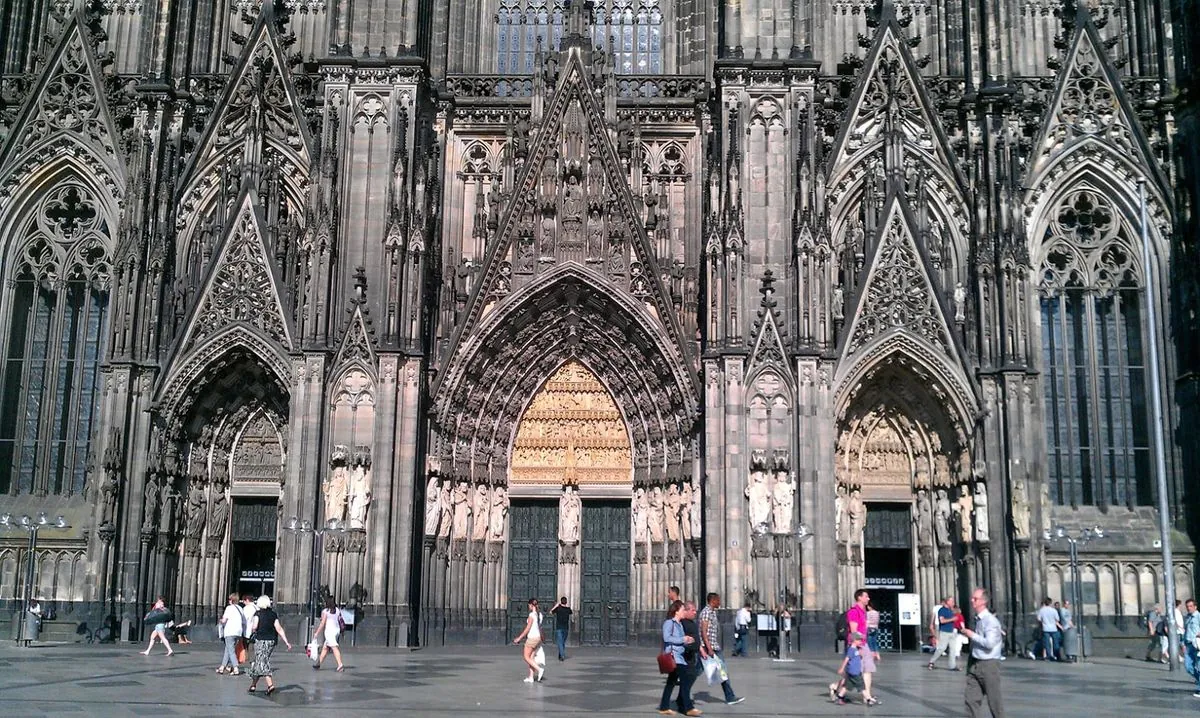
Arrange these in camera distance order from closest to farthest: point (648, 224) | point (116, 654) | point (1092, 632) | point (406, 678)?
point (406, 678)
point (116, 654)
point (1092, 632)
point (648, 224)

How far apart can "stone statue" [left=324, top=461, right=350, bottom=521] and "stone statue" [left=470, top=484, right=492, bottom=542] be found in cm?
466

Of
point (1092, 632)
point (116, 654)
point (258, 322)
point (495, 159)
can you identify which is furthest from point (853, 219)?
point (116, 654)

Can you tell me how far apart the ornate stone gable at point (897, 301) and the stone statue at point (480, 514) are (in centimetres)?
1092

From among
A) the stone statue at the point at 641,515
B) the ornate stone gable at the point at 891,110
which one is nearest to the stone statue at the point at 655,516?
the stone statue at the point at 641,515

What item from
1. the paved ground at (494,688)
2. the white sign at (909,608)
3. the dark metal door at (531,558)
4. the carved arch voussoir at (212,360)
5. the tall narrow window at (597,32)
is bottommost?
the paved ground at (494,688)

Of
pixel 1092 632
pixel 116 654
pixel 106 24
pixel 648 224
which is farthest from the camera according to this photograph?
pixel 106 24

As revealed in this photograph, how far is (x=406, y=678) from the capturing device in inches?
864

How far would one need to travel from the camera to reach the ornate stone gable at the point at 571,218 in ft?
113

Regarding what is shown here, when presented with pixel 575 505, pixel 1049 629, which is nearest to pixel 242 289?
pixel 575 505

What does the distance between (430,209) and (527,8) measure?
27.1 feet

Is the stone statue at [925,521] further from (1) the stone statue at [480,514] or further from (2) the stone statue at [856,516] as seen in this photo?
(1) the stone statue at [480,514]

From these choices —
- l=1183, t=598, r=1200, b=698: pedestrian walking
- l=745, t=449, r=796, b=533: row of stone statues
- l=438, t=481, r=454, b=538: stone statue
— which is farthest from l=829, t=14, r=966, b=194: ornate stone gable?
l=1183, t=598, r=1200, b=698: pedestrian walking

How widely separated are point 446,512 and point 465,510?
775mm

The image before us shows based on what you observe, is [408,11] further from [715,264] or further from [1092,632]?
[1092,632]
